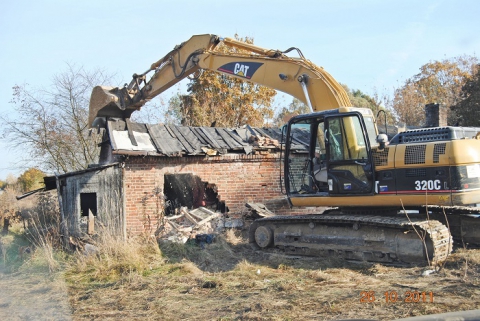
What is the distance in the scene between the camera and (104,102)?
444 inches

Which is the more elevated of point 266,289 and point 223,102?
point 223,102

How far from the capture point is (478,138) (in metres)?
7.38

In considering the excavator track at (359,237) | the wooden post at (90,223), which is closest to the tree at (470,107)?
the excavator track at (359,237)

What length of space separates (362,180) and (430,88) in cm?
2990

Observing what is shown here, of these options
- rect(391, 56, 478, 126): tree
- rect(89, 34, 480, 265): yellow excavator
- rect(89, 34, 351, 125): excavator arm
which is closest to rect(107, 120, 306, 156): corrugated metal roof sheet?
rect(89, 34, 351, 125): excavator arm

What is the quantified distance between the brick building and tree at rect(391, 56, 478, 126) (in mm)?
21151

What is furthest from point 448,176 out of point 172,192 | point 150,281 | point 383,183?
point 172,192

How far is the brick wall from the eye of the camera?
10797 millimetres

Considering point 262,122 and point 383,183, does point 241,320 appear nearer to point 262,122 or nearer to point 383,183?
point 383,183

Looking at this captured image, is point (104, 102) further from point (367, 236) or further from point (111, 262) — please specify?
point (367, 236)

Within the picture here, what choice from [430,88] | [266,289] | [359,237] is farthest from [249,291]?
[430,88]

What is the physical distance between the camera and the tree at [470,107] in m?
22.3

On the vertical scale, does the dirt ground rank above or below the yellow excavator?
below

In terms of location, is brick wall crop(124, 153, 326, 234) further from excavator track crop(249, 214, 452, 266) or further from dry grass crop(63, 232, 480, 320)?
excavator track crop(249, 214, 452, 266)
